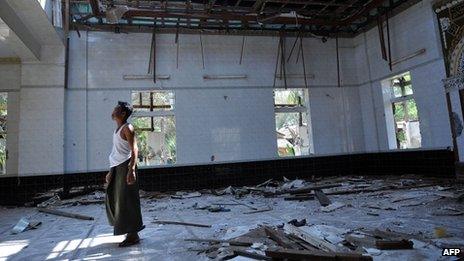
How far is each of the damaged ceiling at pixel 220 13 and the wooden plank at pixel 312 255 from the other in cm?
623

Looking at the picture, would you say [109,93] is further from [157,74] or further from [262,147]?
[262,147]

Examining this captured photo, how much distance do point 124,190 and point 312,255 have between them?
Answer: 80.9 inches

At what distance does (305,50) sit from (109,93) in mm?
5503

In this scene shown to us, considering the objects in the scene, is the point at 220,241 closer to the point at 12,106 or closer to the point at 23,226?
the point at 23,226

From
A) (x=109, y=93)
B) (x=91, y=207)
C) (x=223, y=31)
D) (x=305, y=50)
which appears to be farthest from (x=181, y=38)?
(x=91, y=207)

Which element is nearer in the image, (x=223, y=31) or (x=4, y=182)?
(x=4, y=182)

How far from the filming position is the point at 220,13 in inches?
316

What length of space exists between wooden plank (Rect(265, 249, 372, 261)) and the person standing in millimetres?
1603

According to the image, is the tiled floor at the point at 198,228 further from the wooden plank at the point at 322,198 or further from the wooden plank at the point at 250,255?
the wooden plank at the point at 250,255

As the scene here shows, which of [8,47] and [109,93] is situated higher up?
[8,47]

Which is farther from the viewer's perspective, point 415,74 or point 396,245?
→ point 415,74

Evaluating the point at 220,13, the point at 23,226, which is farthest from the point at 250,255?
the point at 220,13

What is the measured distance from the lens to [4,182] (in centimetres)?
769

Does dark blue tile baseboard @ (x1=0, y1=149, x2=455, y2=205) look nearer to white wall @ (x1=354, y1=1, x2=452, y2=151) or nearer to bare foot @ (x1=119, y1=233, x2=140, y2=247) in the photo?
white wall @ (x1=354, y1=1, x2=452, y2=151)
